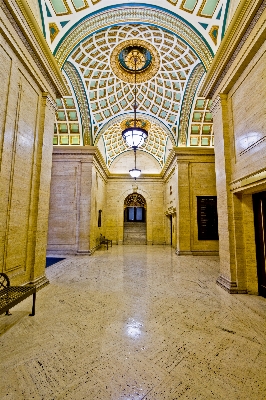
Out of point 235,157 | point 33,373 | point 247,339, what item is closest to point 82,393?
point 33,373

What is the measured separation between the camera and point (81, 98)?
9.48 metres

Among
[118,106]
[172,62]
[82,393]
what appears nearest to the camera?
[82,393]

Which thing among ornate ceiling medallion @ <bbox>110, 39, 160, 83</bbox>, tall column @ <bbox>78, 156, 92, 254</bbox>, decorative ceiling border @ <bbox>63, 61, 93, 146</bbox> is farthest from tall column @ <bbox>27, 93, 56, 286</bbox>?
tall column @ <bbox>78, 156, 92, 254</bbox>

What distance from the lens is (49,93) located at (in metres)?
5.25

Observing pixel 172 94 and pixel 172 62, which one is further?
pixel 172 94

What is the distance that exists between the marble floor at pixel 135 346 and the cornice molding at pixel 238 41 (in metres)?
4.61

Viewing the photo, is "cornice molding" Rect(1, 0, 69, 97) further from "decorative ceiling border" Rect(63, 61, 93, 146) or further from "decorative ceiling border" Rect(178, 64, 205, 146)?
"decorative ceiling border" Rect(178, 64, 205, 146)

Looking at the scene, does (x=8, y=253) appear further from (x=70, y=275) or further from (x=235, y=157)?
(x=235, y=157)

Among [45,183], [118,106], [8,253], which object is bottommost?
[8,253]

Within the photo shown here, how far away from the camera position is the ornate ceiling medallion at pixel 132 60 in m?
7.79

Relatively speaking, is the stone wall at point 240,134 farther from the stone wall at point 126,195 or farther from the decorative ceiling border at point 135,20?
the stone wall at point 126,195

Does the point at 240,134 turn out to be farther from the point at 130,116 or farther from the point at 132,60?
the point at 130,116

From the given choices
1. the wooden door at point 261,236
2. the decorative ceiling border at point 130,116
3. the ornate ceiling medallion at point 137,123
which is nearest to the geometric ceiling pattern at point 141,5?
the wooden door at point 261,236

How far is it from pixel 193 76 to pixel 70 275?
8659mm
